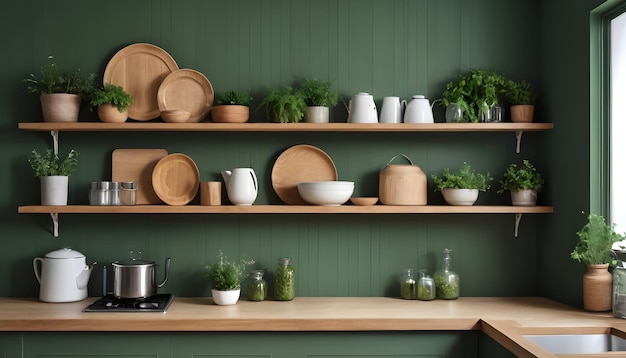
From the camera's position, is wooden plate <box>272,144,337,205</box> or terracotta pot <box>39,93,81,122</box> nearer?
terracotta pot <box>39,93,81,122</box>

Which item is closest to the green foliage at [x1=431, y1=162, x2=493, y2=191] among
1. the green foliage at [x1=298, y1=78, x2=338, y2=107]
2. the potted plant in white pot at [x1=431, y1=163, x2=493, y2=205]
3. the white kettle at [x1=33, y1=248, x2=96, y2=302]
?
the potted plant in white pot at [x1=431, y1=163, x2=493, y2=205]

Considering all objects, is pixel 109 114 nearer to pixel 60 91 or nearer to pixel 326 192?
pixel 60 91

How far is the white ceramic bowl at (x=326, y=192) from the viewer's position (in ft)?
11.6

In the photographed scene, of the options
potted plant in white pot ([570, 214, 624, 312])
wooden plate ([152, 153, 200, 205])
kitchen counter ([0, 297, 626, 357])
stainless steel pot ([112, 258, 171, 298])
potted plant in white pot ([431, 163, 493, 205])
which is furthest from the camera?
wooden plate ([152, 153, 200, 205])

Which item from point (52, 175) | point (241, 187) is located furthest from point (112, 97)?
point (241, 187)

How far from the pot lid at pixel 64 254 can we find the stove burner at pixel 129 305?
0.94 feet

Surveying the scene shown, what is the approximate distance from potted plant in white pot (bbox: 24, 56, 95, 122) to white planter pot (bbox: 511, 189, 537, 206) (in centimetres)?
236

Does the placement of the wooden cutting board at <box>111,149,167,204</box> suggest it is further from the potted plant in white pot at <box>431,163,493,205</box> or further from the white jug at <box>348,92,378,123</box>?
the potted plant in white pot at <box>431,163,493,205</box>

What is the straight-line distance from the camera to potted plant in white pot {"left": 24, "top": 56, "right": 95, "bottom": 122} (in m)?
3.60

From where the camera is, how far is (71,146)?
149 inches

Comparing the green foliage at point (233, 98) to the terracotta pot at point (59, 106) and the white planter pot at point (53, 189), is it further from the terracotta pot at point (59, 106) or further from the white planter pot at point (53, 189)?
the white planter pot at point (53, 189)

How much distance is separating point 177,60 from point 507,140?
1.90 metres

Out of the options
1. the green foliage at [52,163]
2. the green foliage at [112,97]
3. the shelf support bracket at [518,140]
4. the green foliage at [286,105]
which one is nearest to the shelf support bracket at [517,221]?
the shelf support bracket at [518,140]

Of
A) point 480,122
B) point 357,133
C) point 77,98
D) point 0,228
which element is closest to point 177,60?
point 77,98
